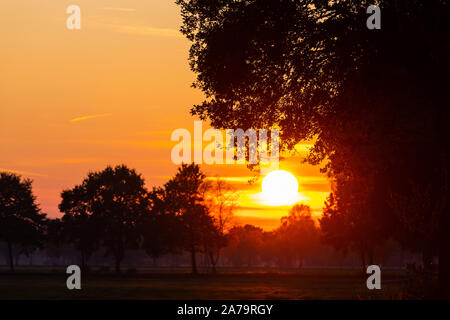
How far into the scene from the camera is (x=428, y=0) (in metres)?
23.5

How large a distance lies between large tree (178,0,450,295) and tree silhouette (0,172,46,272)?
288 ft

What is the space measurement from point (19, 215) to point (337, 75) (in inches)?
3736

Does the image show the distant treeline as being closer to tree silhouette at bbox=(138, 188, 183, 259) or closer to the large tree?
tree silhouette at bbox=(138, 188, 183, 259)

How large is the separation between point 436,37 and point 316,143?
817 cm

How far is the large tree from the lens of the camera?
23.3m

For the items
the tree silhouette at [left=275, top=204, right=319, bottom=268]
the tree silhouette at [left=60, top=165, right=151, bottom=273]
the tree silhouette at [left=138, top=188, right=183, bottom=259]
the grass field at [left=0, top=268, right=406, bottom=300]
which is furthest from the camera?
the tree silhouette at [left=275, top=204, right=319, bottom=268]

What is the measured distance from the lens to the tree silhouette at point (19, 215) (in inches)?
4220

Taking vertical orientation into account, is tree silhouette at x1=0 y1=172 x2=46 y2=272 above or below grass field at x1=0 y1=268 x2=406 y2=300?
above

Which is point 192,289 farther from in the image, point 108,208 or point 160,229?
point 108,208

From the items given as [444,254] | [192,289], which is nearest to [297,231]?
[192,289]

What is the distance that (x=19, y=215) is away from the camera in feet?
362

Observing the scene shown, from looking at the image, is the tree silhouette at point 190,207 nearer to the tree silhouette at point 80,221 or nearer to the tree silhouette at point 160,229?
the tree silhouette at point 160,229

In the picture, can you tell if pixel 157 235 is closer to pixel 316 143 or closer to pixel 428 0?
pixel 316 143

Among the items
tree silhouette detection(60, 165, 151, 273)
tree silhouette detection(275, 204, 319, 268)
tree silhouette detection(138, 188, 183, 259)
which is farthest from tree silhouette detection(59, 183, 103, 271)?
tree silhouette detection(275, 204, 319, 268)
